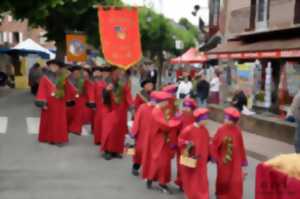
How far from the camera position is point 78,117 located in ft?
48.4

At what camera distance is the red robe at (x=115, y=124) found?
11422mm

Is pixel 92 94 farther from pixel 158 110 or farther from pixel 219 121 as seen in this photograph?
pixel 219 121

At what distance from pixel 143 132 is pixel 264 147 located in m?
4.63

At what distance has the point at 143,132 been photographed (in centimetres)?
944

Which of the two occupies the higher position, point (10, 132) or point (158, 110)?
point (158, 110)

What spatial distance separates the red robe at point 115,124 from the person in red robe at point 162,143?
271 centimetres

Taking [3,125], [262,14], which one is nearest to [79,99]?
[3,125]

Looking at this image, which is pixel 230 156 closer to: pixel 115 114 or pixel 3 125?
pixel 115 114

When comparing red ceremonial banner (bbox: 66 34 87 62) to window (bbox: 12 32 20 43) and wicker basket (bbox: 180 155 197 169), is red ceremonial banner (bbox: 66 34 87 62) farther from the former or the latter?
window (bbox: 12 32 20 43)

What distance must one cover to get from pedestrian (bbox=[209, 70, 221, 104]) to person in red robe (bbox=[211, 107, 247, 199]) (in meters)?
13.5

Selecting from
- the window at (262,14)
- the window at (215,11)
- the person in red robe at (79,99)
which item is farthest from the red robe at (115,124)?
the window at (215,11)

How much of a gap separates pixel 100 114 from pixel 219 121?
21.0 feet

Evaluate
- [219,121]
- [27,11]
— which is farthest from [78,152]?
[27,11]

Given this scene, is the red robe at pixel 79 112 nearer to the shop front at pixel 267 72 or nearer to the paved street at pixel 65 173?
Result: the paved street at pixel 65 173
